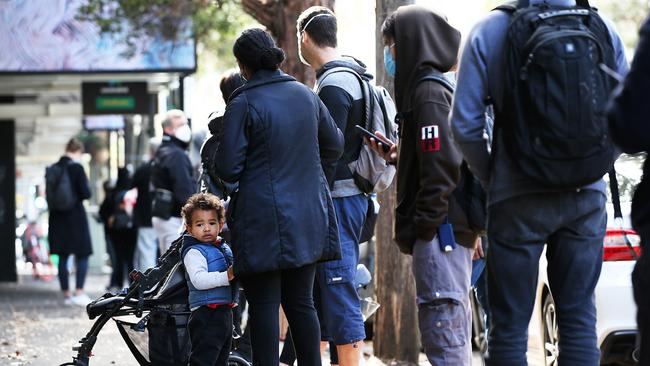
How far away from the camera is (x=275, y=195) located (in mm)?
6066

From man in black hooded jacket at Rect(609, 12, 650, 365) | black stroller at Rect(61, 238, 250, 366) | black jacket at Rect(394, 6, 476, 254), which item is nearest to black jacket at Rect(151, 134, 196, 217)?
black stroller at Rect(61, 238, 250, 366)

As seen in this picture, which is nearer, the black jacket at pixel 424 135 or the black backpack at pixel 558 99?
the black backpack at pixel 558 99

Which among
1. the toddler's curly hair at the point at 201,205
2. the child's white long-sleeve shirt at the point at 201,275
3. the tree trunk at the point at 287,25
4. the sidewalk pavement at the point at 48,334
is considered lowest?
the sidewalk pavement at the point at 48,334

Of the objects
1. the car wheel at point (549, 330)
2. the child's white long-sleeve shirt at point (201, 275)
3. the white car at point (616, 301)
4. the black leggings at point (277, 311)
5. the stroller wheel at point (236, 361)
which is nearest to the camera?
the black leggings at point (277, 311)

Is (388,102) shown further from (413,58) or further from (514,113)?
(514,113)

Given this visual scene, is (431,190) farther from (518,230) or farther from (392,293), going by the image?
(392,293)

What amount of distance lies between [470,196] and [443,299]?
49 cm

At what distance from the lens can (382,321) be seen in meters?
9.31

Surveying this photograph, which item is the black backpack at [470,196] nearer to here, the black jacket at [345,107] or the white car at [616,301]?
the black jacket at [345,107]

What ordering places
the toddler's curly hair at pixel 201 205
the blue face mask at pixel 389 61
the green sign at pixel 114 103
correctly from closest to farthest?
the blue face mask at pixel 389 61 < the toddler's curly hair at pixel 201 205 < the green sign at pixel 114 103

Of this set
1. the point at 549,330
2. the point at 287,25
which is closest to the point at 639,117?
the point at 549,330

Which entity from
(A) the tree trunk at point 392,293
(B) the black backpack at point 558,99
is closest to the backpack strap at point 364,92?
(A) the tree trunk at point 392,293

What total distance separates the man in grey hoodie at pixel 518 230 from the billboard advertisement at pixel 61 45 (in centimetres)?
1289

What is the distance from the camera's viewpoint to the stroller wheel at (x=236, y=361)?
707 centimetres
